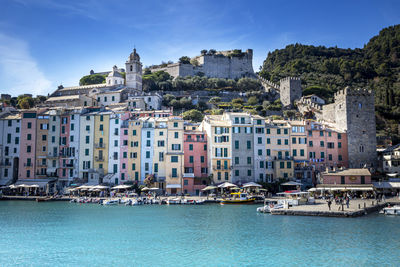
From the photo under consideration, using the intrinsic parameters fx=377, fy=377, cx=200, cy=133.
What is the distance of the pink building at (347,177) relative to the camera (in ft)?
155

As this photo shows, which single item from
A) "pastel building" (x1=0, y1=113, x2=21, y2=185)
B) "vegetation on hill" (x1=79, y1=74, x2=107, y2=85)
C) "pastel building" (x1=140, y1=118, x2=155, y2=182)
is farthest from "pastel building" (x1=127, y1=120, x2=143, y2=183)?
"vegetation on hill" (x1=79, y1=74, x2=107, y2=85)

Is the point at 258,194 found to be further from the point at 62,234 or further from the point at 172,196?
the point at 62,234

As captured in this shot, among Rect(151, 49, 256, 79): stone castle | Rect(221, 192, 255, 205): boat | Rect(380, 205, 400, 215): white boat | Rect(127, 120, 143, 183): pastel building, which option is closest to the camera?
Rect(380, 205, 400, 215): white boat

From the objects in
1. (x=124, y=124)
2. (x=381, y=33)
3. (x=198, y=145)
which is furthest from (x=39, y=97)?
(x=381, y=33)

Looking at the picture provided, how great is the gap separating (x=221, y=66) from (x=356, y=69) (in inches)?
1585

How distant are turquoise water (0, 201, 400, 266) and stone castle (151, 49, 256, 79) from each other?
8046 centimetres

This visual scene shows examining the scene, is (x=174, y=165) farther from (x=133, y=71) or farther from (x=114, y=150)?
(x=133, y=71)

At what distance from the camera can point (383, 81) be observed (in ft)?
327

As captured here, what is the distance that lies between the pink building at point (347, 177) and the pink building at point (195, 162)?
16.0m

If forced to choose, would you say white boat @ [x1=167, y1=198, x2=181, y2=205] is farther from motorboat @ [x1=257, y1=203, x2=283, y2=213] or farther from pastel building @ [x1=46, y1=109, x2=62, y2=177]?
pastel building @ [x1=46, y1=109, x2=62, y2=177]

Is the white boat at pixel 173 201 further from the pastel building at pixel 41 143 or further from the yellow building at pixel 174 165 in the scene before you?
the pastel building at pixel 41 143

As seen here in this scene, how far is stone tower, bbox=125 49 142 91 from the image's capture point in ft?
297

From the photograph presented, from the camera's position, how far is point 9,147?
56.1 metres

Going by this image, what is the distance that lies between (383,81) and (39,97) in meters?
88.1
